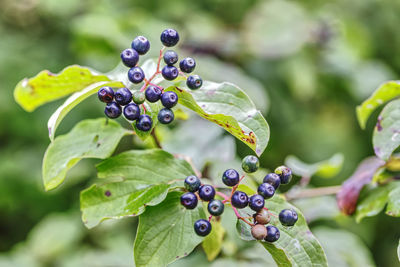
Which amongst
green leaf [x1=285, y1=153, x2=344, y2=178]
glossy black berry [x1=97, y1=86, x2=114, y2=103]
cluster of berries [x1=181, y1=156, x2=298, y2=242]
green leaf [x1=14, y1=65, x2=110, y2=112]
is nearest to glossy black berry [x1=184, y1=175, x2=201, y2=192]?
cluster of berries [x1=181, y1=156, x2=298, y2=242]

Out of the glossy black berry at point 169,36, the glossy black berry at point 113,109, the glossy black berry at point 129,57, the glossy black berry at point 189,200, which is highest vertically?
the glossy black berry at point 169,36

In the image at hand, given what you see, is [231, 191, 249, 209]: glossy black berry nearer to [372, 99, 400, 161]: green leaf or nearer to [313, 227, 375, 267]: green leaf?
[372, 99, 400, 161]: green leaf

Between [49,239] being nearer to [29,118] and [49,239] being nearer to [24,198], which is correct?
[24,198]

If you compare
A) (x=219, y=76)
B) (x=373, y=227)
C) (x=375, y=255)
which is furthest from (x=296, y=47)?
(x=375, y=255)

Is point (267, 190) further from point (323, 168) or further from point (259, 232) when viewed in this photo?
point (323, 168)

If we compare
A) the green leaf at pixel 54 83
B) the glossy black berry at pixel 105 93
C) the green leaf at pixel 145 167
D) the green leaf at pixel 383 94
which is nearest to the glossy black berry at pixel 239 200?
the green leaf at pixel 145 167

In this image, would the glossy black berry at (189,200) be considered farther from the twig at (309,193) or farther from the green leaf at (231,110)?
the twig at (309,193)

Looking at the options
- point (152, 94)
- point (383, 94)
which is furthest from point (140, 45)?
point (383, 94)

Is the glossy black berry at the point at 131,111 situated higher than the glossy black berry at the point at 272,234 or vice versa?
the glossy black berry at the point at 131,111
